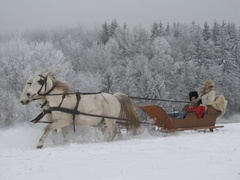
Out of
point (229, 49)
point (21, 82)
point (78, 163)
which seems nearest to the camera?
point (78, 163)

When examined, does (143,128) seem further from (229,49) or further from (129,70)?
(229,49)

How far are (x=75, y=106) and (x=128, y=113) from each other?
6.27ft

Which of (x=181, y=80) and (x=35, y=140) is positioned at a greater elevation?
(x=35, y=140)

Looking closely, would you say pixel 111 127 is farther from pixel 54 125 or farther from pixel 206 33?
pixel 206 33

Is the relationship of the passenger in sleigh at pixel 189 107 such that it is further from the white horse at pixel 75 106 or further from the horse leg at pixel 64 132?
the horse leg at pixel 64 132

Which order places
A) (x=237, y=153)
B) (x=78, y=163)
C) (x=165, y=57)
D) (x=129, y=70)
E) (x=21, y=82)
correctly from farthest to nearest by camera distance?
(x=165, y=57), (x=129, y=70), (x=21, y=82), (x=237, y=153), (x=78, y=163)

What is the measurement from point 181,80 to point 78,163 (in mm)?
51411

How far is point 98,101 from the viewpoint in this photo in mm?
10859

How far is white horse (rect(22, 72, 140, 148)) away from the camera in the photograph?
32.9 feet

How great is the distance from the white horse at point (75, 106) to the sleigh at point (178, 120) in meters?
0.60

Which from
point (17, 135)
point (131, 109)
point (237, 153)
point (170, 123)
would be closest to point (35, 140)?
point (17, 135)

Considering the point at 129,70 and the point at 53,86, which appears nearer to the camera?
the point at 53,86

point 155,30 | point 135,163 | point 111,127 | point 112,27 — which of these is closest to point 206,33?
point 155,30

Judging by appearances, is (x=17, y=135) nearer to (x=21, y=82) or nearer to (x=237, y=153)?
(x=237, y=153)
